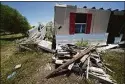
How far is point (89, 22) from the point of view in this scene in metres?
8.82

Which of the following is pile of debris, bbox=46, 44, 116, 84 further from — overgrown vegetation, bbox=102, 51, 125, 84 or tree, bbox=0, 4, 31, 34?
tree, bbox=0, 4, 31, 34

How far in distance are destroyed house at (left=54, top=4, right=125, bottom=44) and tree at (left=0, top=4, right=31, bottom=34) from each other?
12.3 m

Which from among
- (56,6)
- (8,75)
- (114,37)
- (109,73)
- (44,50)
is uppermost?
(56,6)

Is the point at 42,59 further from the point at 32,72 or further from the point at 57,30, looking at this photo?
the point at 57,30

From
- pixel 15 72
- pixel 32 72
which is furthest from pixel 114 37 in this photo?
pixel 15 72

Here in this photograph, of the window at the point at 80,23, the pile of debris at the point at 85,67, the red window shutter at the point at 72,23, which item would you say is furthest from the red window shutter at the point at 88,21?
the pile of debris at the point at 85,67

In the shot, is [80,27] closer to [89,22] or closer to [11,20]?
[89,22]

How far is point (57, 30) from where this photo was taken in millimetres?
8438

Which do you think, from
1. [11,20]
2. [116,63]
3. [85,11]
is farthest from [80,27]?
[11,20]

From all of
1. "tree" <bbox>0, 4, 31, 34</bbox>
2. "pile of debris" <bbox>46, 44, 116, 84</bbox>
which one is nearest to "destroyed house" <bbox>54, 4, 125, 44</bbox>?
"pile of debris" <bbox>46, 44, 116, 84</bbox>

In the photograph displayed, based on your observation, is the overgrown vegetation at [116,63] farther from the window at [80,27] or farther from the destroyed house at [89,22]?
the window at [80,27]

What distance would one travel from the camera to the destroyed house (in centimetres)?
820

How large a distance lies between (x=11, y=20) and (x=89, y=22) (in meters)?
13.6

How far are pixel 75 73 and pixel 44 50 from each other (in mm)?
3507
